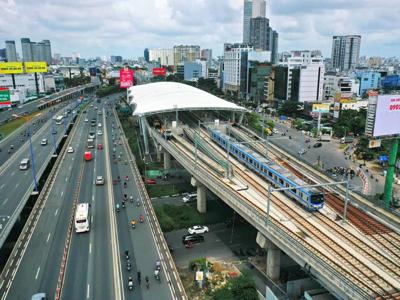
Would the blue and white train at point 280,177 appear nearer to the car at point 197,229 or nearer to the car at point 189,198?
the car at point 189,198

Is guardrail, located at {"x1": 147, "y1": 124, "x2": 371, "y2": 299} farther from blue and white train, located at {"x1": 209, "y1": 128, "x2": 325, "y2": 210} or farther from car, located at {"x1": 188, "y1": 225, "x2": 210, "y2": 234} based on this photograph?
car, located at {"x1": 188, "y1": 225, "x2": 210, "y2": 234}

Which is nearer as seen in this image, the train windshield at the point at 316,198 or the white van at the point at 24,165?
the train windshield at the point at 316,198

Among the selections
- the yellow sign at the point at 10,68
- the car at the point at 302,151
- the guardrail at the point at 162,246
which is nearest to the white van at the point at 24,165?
the guardrail at the point at 162,246

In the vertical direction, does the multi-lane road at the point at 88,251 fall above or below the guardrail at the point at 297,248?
below

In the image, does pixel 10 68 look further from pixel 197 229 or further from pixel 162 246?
pixel 162 246

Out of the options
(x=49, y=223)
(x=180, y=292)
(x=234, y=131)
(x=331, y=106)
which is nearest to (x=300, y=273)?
(x=180, y=292)

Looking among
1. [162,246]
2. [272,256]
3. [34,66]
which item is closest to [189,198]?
[162,246]

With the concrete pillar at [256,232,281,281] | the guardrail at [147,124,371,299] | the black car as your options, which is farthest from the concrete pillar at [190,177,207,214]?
the concrete pillar at [256,232,281,281]
